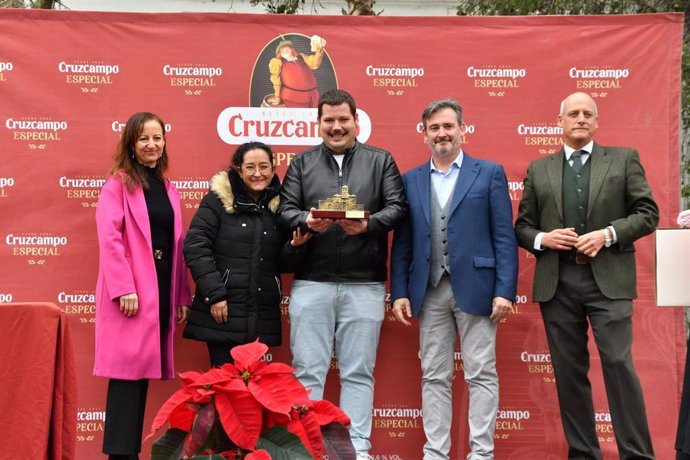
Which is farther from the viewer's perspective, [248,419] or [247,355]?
[247,355]

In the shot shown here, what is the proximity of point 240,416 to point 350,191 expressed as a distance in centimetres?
242

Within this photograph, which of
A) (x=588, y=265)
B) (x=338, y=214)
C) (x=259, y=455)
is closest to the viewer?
(x=259, y=455)

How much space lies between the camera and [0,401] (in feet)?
9.29

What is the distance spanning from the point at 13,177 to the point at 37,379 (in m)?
2.57

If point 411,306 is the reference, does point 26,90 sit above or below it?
above

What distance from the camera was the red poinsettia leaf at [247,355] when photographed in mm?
2404

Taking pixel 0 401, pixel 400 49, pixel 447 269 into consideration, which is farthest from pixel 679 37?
pixel 0 401

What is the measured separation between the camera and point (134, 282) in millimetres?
4484

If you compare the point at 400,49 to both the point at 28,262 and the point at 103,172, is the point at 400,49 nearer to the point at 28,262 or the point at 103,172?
the point at 103,172

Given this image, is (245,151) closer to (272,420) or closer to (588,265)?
(588,265)

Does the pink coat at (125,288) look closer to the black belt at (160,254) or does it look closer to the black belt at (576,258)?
the black belt at (160,254)

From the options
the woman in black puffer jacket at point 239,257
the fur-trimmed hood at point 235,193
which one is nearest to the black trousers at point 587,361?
the woman in black puffer jacket at point 239,257

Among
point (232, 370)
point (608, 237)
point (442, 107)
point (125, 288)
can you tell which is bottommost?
point (232, 370)

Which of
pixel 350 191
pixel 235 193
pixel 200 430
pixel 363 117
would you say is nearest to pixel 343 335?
pixel 350 191
